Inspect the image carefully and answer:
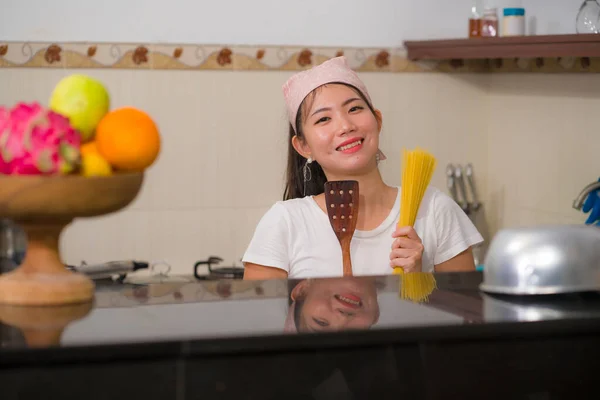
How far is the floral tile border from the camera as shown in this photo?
2.80 metres

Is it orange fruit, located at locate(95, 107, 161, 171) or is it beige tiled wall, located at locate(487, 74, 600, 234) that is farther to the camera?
beige tiled wall, located at locate(487, 74, 600, 234)

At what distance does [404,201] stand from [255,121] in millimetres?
1405

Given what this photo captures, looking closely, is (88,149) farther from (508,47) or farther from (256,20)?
(256,20)

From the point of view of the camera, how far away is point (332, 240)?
5.71 feet

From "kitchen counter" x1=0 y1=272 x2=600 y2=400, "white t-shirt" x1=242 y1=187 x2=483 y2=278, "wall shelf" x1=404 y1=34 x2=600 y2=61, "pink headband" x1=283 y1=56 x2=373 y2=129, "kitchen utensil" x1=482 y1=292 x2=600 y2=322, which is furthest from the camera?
"wall shelf" x1=404 y1=34 x2=600 y2=61

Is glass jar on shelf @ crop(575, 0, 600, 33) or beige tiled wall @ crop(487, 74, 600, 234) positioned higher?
glass jar on shelf @ crop(575, 0, 600, 33)

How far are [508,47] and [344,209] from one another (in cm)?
126

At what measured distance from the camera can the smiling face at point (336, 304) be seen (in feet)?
2.93

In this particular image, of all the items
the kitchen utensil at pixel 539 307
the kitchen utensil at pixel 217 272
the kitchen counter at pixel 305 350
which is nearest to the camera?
the kitchen counter at pixel 305 350

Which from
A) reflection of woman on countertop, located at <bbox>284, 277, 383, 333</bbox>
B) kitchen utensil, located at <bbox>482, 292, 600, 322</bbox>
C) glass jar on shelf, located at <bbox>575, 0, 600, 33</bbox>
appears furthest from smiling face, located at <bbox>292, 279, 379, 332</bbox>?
glass jar on shelf, located at <bbox>575, 0, 600, 33</bbox>

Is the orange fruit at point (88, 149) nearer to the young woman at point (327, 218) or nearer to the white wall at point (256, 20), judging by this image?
the young woman at point (327, 218)

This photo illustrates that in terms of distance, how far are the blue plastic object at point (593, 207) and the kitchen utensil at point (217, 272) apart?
103 cm

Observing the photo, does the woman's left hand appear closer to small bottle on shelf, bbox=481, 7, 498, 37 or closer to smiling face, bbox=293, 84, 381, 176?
smiling face, bbox=293, 84, 381, 176

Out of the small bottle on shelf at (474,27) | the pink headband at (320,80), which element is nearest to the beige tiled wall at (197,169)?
the small bottle on shelf at (474,27)
